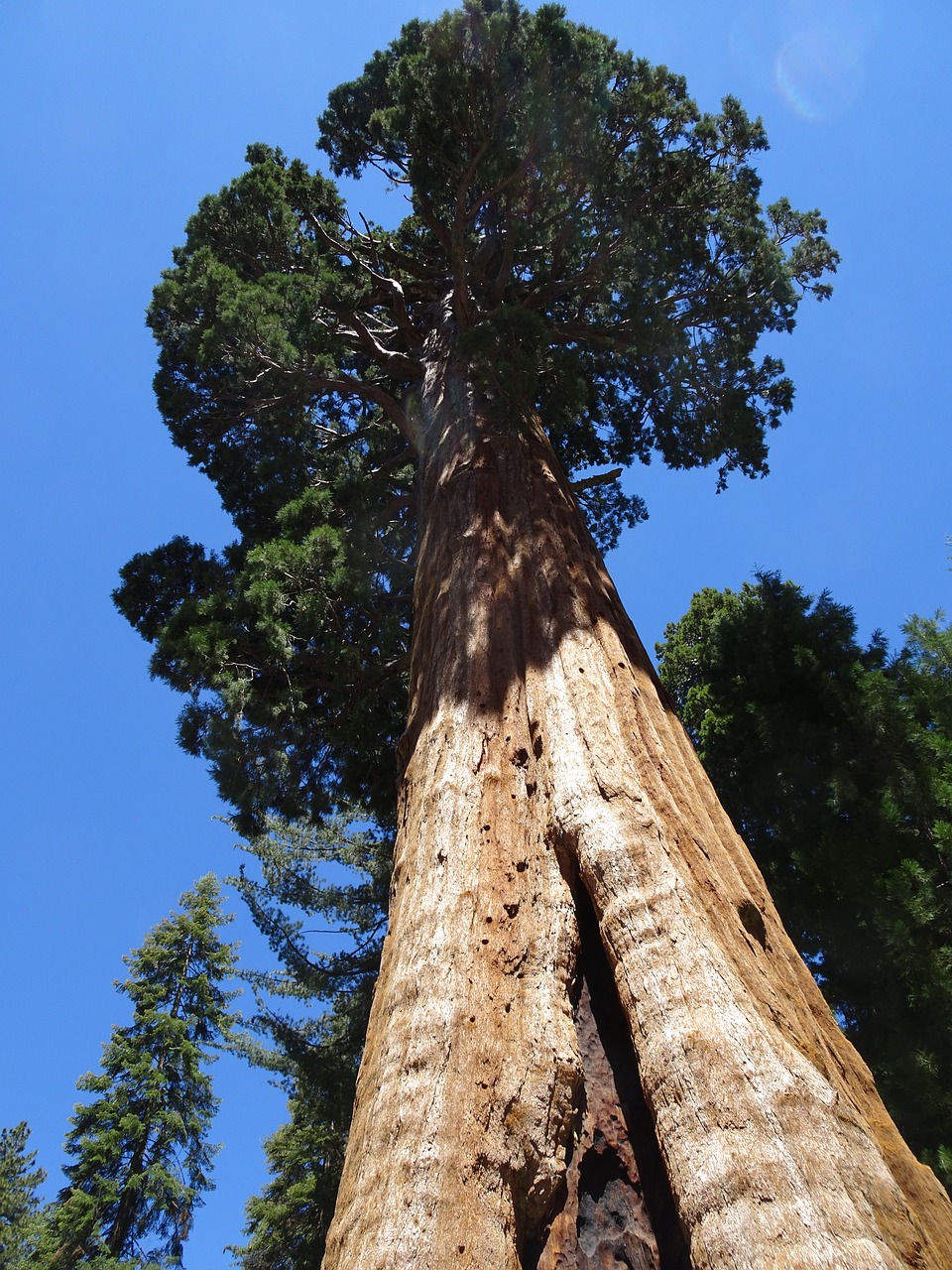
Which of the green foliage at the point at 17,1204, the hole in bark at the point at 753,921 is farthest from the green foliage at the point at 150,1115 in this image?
the hole in bark at the point at 753,921

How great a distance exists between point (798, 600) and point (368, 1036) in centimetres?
675

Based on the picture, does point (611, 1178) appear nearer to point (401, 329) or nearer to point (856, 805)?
point (856, 805)

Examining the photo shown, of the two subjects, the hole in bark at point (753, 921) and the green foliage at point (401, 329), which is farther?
the green foliage at point (401, 329)

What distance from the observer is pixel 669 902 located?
2.99m

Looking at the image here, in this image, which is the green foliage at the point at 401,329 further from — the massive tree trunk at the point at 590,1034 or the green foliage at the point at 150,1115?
the green foliage at the point at 150,1115

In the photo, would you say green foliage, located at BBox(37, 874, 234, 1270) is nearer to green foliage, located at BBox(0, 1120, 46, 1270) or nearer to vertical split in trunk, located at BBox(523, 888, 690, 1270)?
green foliage, located at BBox(0, 1120, 46, 1270)

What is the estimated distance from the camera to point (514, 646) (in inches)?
186

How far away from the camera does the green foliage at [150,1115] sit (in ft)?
43.4

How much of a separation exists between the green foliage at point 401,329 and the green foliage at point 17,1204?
10.7 metres

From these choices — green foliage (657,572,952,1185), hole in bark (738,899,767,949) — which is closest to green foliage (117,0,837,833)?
green foliage (657,572,952,1185)

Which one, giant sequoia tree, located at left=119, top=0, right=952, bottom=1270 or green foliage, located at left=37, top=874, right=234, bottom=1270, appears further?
green foliage, located at left=37, top=874, right=234, bottom=1270

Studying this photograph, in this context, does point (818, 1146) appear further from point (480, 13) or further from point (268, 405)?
point (480, 13)

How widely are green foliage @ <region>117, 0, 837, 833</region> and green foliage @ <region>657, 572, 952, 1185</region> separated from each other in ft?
9.43

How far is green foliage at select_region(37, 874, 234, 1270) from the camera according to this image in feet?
43.4
